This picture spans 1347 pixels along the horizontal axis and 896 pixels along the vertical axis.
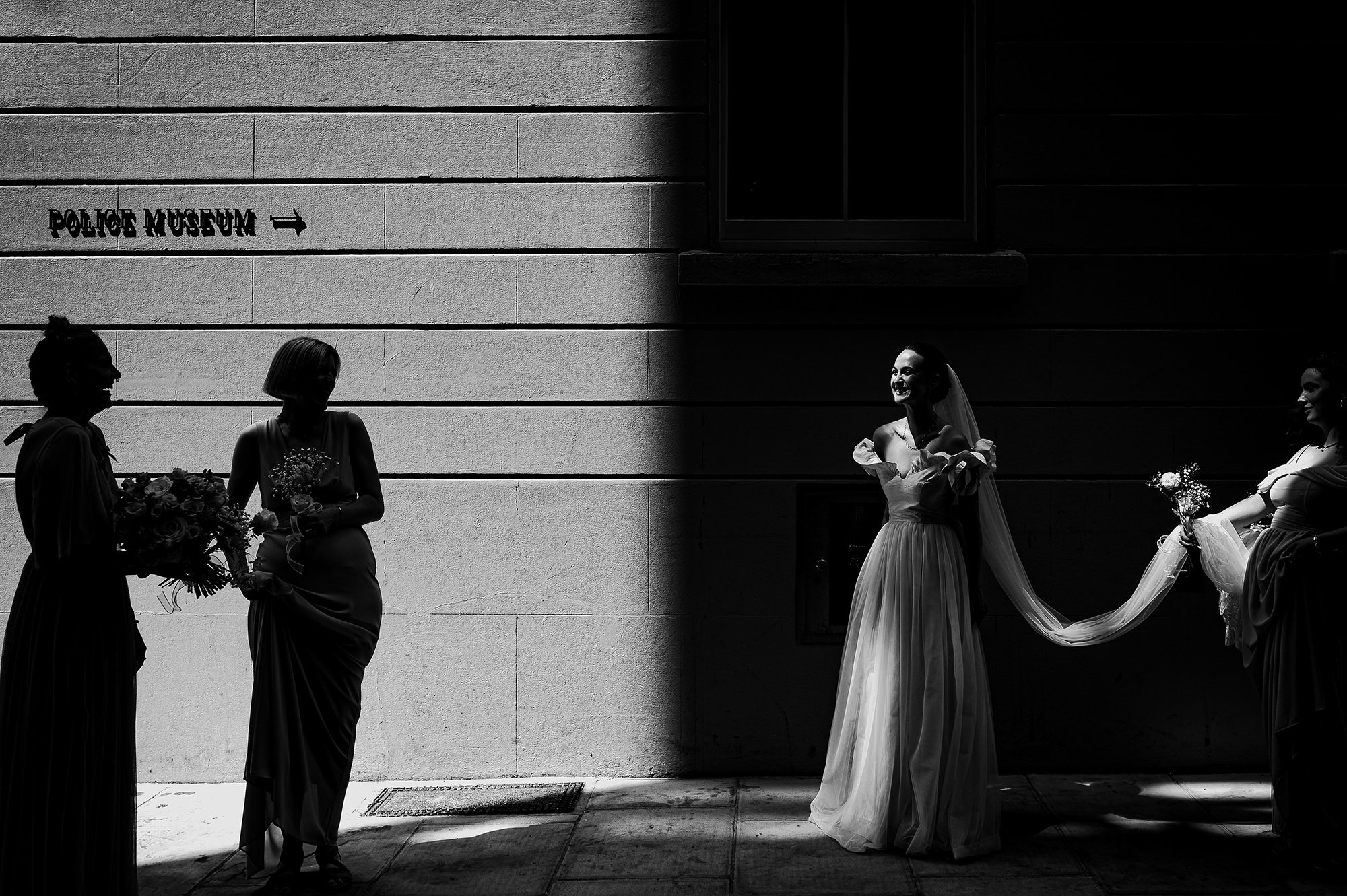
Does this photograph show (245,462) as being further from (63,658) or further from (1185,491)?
(1185,491)

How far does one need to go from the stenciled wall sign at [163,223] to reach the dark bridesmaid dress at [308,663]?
1.95 m

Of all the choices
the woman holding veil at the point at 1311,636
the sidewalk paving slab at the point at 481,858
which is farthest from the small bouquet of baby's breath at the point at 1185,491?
the sidewalk paving slab at the point at 481,858

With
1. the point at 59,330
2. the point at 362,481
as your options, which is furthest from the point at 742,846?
the point at 59,330

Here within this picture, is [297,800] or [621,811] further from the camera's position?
[621,811]

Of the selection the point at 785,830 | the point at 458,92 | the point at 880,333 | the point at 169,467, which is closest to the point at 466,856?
the point at 785,830

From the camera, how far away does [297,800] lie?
4.61m

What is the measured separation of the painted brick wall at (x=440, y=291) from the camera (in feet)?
20.6

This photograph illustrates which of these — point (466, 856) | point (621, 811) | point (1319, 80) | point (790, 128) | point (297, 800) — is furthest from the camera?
point (790, 128)

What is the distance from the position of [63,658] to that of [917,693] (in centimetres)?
344

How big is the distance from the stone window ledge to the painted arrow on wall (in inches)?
83.7

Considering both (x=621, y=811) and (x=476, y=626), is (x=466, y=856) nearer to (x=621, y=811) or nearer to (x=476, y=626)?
(x=621, y=811)

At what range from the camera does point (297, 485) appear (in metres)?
4.53

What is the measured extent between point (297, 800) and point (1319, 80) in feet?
20.9

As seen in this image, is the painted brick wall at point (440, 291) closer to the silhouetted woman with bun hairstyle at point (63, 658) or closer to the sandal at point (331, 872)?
the sandal at point (331, 872)
